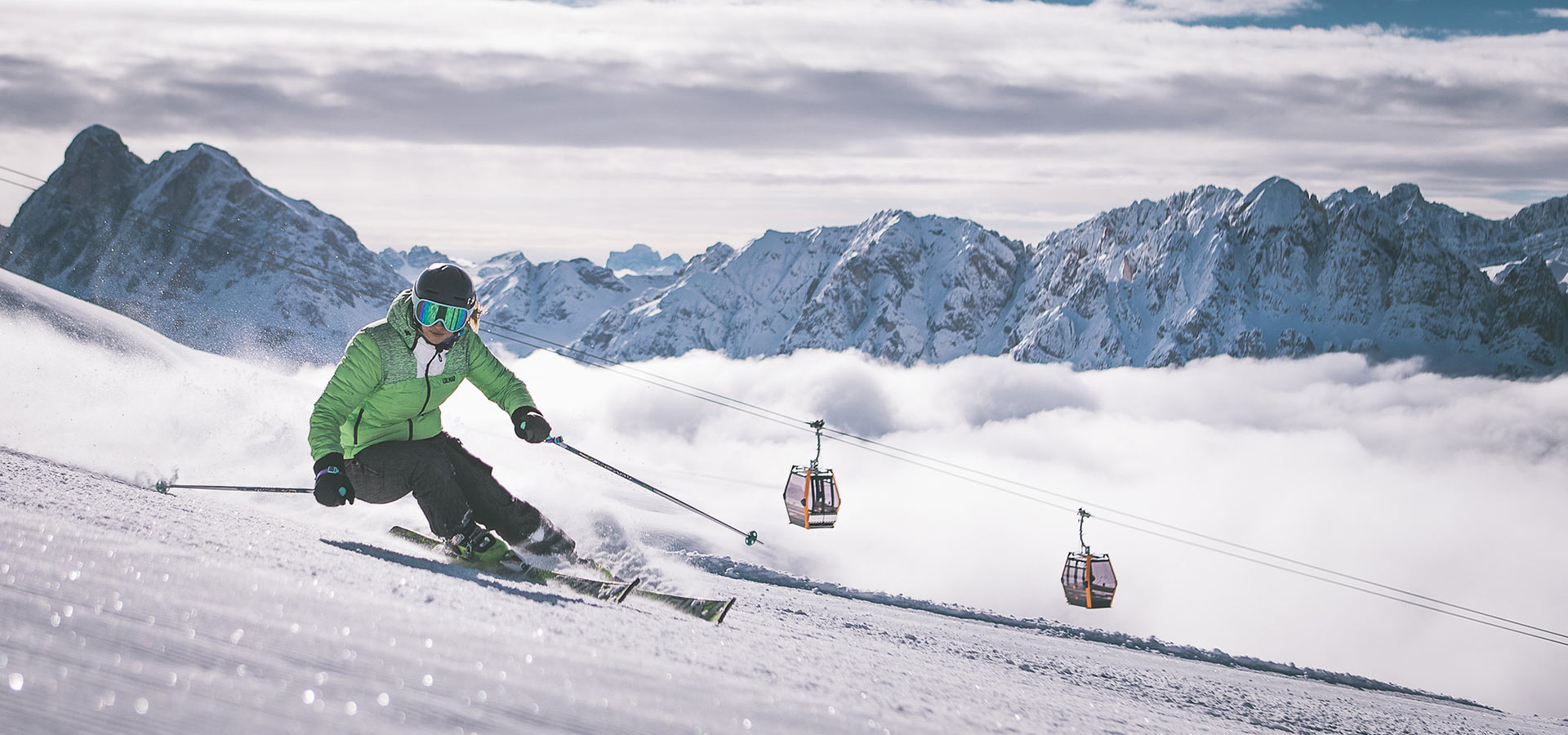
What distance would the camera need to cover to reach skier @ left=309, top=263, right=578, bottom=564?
261 inches

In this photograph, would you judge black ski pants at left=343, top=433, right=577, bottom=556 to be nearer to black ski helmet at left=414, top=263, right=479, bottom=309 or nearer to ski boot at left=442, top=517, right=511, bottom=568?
ski boot at left=442, top=517, right=511, bottom=568

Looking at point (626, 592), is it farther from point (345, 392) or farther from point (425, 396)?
point (345, 392)

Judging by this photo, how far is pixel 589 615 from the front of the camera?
16.3 ft

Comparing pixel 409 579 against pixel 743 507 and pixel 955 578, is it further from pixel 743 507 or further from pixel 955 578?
pixel 955 578

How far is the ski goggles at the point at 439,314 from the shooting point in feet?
22.4

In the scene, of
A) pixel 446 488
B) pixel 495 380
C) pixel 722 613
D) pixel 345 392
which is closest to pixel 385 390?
pixel 345 392

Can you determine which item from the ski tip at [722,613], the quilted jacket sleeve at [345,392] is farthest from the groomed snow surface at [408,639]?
the quilted jacket sleeve at [345,392]

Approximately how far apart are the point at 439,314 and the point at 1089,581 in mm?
25546

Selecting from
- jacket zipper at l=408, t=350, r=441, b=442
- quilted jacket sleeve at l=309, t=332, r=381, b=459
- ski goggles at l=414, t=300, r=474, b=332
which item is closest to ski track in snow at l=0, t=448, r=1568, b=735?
quilted jacket sleeve at l=309, t=332, r=381, b=459

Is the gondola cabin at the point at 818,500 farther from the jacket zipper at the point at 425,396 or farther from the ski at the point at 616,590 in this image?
the jacket zipper at the point at 425,396

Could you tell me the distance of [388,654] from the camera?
3064 mm

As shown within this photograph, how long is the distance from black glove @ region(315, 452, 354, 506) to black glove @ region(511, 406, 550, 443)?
132cm

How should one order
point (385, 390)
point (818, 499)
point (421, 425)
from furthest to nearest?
1. point (818, 499)
2. point (421, 425)
3. point (385, 390)

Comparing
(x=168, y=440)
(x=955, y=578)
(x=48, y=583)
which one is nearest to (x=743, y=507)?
(x=955, y=578)
